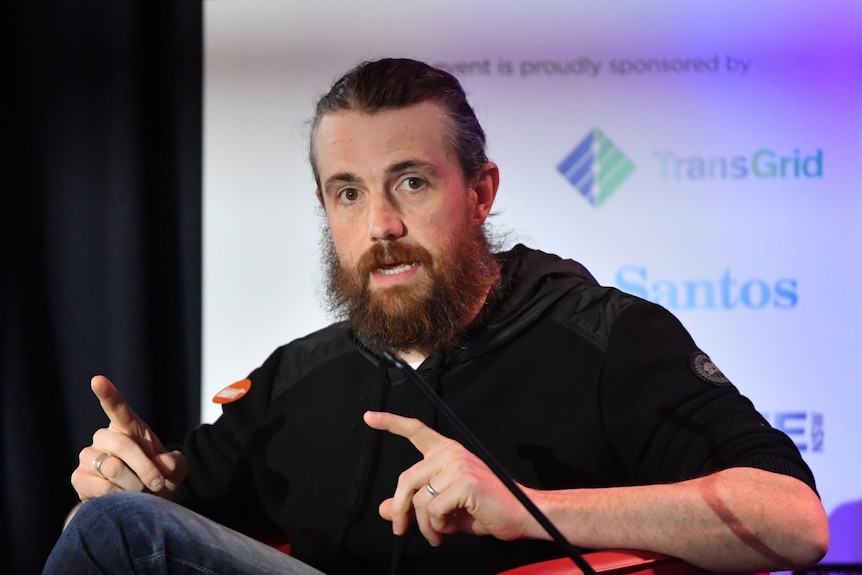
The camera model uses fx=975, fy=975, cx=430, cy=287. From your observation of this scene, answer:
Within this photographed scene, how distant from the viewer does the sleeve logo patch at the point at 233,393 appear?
213 centimetres

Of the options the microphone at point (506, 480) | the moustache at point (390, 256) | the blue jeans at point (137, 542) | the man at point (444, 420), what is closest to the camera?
the microphone at point (506, 480)

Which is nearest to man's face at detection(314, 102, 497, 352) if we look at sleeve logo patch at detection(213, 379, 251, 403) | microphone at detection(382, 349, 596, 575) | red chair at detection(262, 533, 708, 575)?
sleeve logo patch at detection(213, 379, 251, 403)

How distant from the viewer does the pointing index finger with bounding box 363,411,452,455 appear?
5.02 ft

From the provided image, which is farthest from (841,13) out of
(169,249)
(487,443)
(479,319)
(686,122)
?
(169,249)

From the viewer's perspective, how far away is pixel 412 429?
1535 mm

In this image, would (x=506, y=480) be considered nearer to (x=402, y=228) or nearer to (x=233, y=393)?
(x=402, y=228)

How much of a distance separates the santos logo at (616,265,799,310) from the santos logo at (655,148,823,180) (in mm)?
327

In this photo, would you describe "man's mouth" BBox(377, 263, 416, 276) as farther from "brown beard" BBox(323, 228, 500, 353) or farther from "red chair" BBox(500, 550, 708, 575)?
"red chair" BBox(500, 550, 708, 575)

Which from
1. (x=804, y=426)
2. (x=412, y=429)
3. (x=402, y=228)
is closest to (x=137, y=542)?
(x=412, y=429)

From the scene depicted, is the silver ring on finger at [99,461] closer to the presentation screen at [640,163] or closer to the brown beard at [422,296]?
the brown beard at [422,296]

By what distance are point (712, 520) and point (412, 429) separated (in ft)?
1.60

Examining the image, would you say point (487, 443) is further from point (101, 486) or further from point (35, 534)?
point (35, 534)

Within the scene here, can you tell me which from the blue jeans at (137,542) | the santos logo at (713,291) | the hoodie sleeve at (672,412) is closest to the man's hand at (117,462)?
the blue jeans at (137,542)

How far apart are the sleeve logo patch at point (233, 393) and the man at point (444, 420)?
0.5 inches
